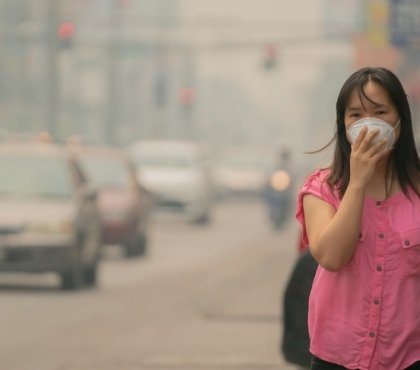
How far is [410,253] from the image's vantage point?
504 centimetres

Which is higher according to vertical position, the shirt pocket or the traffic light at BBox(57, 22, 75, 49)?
the shirt pocket

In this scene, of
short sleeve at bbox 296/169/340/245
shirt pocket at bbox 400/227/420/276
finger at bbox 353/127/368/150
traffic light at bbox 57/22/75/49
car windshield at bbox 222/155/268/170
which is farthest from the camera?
car windshield at bbox 222/155/268/170

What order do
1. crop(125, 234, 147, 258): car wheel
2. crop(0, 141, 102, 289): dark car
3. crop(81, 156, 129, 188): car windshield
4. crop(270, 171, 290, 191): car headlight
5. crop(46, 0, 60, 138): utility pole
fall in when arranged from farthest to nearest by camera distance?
1. crop(46, 0, 60, 138): utility pole
2. crop(270, 171, 290, 191): car headlight
3. crop(81, 156, 129, 188): car windshield
4. crop(125, 234, 147, 258): car wheel
5. crop(0, 141, 102, 289): dark car

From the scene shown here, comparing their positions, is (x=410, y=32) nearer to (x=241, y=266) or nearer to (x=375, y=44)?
(x=241, y=266)

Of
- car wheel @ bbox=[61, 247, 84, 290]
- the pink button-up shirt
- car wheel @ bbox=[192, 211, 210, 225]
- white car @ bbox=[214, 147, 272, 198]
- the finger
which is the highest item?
the finger

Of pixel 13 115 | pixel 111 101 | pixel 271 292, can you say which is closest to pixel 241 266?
pixel 271 292

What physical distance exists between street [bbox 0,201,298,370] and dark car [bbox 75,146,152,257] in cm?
36

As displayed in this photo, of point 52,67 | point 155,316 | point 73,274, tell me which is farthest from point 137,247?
point 52,67

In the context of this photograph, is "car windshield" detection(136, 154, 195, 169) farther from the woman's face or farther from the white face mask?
the white face mask

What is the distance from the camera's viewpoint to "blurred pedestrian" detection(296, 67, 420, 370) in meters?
4.96

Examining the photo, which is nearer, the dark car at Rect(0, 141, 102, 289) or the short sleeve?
the short sleeve

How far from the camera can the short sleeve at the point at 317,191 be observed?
5148 mm

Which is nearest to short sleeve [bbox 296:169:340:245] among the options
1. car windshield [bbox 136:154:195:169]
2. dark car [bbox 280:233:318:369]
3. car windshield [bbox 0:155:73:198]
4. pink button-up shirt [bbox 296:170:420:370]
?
pink button-up shirt [bbox 296:170:420:370]

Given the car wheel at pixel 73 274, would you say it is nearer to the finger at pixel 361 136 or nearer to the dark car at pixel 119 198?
the dark car at pixel 119 198
